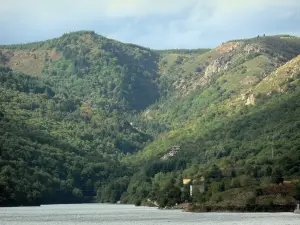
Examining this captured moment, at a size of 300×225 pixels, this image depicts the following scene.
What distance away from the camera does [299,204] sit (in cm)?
19888

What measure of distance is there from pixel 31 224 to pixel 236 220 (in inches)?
1615

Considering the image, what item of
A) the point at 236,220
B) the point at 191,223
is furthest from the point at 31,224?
the point at 236,220

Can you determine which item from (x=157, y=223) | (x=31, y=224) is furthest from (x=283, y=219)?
(x=31, y=224)

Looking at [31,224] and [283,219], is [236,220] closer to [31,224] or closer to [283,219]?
[283,219]

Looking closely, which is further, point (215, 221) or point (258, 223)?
point (215, 221)

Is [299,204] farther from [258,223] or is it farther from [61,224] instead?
[61,224]

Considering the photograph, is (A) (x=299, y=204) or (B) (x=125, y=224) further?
(A) (x=299, y=204)

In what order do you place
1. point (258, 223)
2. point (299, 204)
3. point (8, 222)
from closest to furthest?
1. point (258, 223)
2. point (8, 222)
3. point (299, 204)

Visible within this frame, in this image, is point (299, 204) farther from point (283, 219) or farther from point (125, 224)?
point (125, 224)

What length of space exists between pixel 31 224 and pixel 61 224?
19.3 ft

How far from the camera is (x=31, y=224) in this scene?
158875 mm

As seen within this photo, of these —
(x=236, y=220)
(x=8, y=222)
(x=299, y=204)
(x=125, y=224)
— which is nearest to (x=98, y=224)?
(x=125, y=224)

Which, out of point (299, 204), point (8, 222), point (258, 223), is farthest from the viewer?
point (299, 204)

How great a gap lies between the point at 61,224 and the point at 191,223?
83.6 feet
